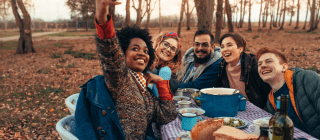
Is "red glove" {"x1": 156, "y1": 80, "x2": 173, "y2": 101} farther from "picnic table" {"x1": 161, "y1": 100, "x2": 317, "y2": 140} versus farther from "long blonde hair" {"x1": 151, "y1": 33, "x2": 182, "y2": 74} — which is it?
"long blonde hair" {"x1": 151, "y1": 33, "x2": 182, "y2": 74}

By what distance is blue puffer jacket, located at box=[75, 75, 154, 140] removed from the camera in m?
1.59

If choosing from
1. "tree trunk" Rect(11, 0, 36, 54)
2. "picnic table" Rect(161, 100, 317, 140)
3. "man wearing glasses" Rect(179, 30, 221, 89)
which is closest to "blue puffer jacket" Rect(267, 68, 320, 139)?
"picnic table" Rect(161, 100, 317, 140)

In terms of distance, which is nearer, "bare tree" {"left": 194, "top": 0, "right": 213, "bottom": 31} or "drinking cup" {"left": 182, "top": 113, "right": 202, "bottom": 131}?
"drinking cup" {"left": 182, "top": 113, "right": 202, "bottom": 131}

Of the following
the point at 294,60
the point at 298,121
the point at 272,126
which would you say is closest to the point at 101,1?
the point at 272,126

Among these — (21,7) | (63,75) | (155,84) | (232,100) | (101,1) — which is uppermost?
(21,7)

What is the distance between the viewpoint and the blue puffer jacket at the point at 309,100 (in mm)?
2062

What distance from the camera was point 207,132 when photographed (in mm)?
1401

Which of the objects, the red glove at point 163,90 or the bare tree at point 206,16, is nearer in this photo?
the red glove at point 163,90

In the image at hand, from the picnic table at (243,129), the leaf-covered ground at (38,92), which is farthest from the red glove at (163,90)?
the leaf-covered ground at (38,92)

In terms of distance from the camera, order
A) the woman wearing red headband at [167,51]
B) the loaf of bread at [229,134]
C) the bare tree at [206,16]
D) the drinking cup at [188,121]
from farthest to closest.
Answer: the bare tree at [206,16]
the woman wearing red headband at [167,51]
the drinking cup at [188,121]
the loaf of bread at [229,134]

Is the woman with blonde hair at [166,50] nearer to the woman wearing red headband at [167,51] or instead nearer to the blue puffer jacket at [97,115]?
the woman wearing red headband at [167,51]

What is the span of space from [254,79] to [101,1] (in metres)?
2.44

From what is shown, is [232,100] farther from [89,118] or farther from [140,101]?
[89,118]

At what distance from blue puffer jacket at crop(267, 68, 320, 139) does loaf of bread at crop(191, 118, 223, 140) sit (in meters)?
1.16
